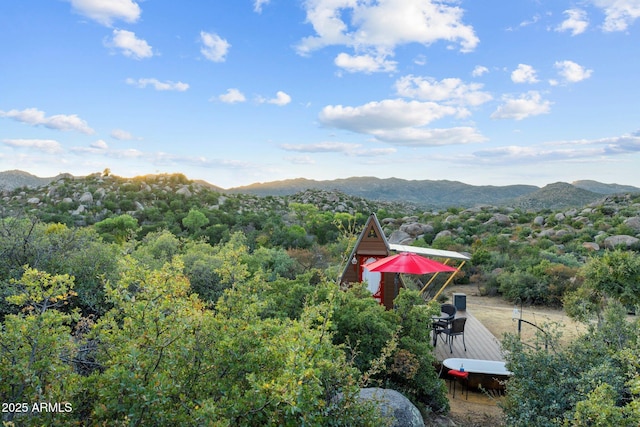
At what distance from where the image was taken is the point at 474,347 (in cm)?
996

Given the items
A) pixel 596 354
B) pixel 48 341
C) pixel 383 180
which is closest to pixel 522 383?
pixel 596 354

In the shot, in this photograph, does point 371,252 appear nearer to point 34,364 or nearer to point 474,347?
point 474,347

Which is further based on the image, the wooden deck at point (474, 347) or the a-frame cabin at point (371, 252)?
the a-frame cabin at point (371, 252)

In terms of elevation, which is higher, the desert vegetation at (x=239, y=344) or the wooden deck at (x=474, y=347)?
the desert vegetation at (x=239, y=344)

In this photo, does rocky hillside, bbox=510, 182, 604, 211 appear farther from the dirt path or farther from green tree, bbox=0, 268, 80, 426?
green tree, bbox=0, 268, 80, 426

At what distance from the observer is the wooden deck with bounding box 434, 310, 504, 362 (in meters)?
9.38

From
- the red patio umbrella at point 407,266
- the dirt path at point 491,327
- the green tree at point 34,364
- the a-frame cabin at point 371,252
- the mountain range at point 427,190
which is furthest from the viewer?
the mountain range at point 427,190

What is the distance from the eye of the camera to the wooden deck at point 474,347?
9383 mm

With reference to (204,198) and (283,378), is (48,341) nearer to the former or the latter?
(283,378)

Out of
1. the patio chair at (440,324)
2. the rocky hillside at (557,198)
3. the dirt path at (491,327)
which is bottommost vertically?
the dirt path at (491,327)

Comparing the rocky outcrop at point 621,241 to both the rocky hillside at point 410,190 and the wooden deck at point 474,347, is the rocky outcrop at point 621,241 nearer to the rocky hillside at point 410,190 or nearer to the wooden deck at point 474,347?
the wooden deck at point 474,347

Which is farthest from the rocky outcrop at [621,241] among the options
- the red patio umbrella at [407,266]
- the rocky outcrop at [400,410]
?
the rocky outcrop at [400,410]

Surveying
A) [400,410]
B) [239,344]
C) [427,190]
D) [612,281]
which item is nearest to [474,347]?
[612,281]

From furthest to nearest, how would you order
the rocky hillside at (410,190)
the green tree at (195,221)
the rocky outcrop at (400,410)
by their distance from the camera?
the rocky hillside at (410,190) < the green tree at (195,221) < the rocky outcrop at (400,410)
